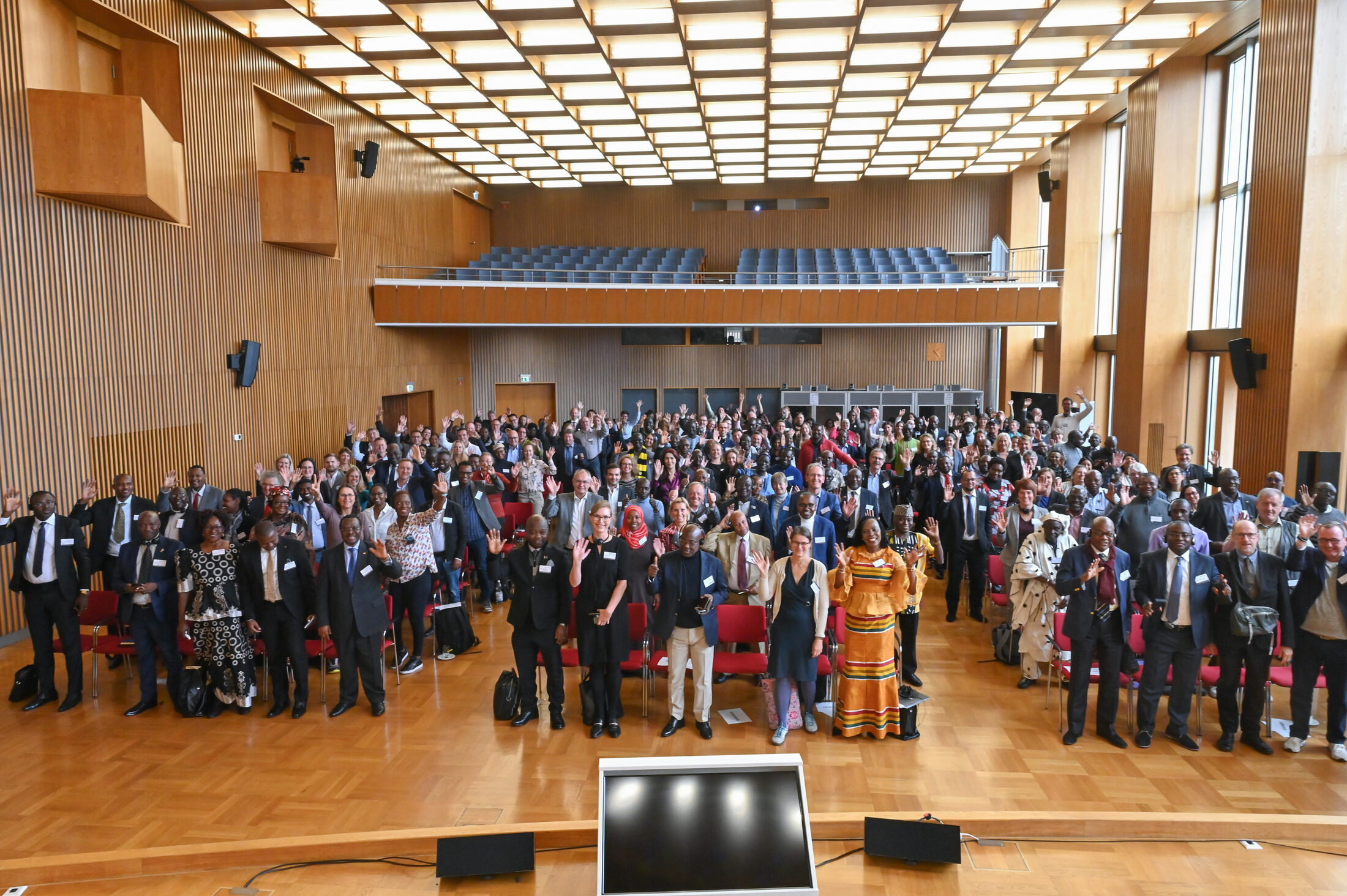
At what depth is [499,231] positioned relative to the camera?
21.9 meters

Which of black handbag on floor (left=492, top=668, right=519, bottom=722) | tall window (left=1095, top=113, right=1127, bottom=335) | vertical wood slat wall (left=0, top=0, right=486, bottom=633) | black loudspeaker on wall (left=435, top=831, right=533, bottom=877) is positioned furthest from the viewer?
tall window (left=1095, top=113, right=1127, bottom=335)

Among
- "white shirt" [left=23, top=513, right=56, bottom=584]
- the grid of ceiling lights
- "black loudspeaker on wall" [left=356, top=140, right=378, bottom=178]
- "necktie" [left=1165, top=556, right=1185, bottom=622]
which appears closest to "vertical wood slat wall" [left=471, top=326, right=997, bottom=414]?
the grid of ceiling lights

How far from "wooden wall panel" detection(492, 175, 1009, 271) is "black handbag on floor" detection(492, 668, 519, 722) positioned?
1709 cm

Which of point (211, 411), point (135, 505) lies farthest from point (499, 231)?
point (135, 505)

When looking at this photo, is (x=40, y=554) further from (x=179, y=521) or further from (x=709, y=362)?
(x=709, y=362)

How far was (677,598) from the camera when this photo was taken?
5.43m

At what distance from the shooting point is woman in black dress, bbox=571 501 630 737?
5426 millimetres

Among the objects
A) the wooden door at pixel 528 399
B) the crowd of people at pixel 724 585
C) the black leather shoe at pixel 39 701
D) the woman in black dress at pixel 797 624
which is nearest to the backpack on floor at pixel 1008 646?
the crowd of people at pixel 724 585

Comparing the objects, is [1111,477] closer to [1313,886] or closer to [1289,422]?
[1289,422]

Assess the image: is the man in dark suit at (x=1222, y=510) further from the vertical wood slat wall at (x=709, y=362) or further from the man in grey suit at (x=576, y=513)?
the vertical wood slat wall at (x=709, y=362)

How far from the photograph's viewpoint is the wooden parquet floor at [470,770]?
4516mm

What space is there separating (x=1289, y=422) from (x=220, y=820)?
11.3m

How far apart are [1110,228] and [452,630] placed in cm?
1555

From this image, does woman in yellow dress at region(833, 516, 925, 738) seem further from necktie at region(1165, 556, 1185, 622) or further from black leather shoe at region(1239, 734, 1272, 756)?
black leather shoe at region(1239, 734, 1272, 756)
